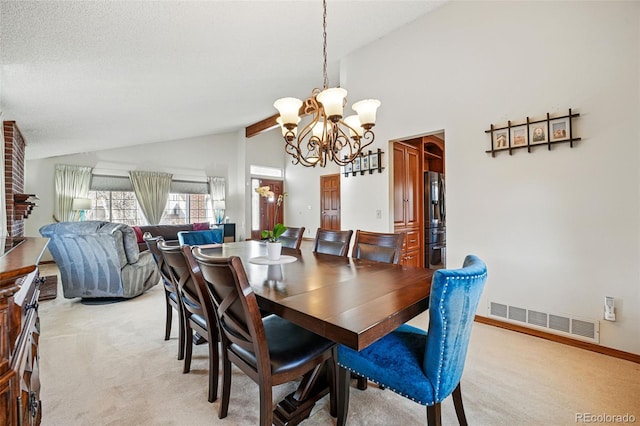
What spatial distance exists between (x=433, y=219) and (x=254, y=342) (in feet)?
13.4

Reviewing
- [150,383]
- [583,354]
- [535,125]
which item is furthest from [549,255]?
[150,383]

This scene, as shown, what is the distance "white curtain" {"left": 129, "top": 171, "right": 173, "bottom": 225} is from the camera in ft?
22.9

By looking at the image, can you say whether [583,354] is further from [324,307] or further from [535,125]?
→ [324,307]

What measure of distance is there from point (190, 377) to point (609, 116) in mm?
3661

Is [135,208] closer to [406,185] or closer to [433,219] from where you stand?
[406,185]

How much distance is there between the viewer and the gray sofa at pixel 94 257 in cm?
333

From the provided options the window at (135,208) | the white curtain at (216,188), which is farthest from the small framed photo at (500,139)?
the window at (135,208)

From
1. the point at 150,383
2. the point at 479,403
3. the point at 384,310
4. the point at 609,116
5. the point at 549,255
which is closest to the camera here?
the point at 384,310

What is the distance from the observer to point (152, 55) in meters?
2.69

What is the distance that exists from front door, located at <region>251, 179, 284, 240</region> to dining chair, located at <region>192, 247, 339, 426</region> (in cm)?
720

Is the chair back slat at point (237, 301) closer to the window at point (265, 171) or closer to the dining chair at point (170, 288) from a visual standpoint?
the dining chair at point (170, 288)

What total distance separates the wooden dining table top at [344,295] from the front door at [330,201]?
18.9ft

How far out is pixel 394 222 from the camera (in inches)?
151

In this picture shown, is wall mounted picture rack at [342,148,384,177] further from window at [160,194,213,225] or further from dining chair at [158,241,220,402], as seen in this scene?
window at [160,194,213,225]
